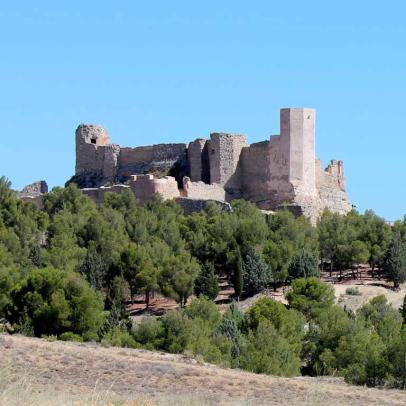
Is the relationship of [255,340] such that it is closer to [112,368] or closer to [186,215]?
[112,368]

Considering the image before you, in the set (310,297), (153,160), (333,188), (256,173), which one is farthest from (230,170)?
(310,297)

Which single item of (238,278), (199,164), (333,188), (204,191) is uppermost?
(199,164)

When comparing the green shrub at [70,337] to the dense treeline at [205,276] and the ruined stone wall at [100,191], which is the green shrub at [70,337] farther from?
the ruined stone wall at [100,191]

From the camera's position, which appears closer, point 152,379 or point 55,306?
point 152,379

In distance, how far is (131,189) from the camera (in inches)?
2266

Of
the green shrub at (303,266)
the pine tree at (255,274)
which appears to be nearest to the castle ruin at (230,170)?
the green shrub at (303,266)

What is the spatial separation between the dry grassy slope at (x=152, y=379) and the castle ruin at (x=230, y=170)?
30923 millimetres

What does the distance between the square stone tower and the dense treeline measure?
2.01 metres

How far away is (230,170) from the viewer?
5738cm

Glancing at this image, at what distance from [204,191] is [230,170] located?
1.53 m

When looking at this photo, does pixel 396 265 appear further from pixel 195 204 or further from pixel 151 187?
pixel 151 187

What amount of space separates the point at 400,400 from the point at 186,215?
36487 millimetres

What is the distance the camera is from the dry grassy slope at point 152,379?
19.7 meters

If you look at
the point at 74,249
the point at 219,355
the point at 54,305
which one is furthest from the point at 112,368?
the point at 74,249
